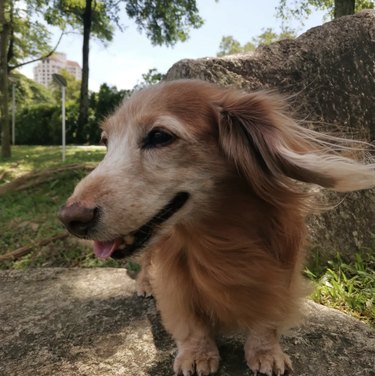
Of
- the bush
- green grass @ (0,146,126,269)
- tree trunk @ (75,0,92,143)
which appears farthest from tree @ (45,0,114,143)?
green grass @ (0,146,126,269)

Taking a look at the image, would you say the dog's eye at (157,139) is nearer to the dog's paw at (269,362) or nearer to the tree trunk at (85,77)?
the dog's paw at (269,362)

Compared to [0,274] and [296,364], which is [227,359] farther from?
[0,274]

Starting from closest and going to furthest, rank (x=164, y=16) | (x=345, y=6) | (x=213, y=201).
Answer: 1. (x=213, y=201)
2. (x=345, y=6)
3. (x=164, y=16)

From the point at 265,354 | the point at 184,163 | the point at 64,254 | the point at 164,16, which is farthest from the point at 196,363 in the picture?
the point at 164,16

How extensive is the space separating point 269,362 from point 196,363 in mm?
319

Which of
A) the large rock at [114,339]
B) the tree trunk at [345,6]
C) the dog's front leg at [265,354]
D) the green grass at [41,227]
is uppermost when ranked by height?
the tree trunk at [345,6]

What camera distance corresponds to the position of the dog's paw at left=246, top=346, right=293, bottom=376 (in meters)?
1.81

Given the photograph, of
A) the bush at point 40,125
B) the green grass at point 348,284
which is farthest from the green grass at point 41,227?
the bush at point 40,125

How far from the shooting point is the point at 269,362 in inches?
71.4

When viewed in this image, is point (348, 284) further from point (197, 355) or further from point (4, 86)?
point (4, 86)

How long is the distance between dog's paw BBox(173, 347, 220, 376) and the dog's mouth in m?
0.60

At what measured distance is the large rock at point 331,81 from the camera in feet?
10.6

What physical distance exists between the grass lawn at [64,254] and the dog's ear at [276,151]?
4.54ft

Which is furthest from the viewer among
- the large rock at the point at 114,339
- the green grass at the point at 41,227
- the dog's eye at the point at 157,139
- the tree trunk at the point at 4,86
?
the tree trunk at the point at 4,86
